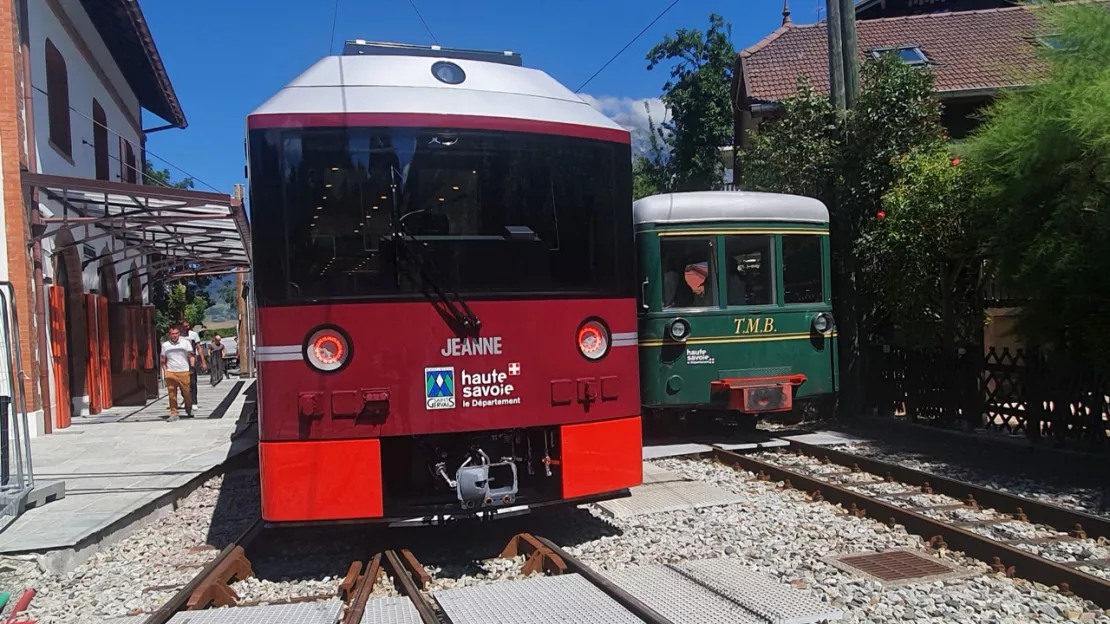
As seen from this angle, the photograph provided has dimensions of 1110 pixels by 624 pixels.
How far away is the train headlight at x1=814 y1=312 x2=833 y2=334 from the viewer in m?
9.86

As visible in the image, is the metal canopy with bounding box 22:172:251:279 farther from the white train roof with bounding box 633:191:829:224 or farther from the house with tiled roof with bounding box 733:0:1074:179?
the house with tiled roof with bounding box 733:0:1074:179

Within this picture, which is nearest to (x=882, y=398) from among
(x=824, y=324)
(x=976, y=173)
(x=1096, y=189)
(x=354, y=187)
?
(x=824, y=324)

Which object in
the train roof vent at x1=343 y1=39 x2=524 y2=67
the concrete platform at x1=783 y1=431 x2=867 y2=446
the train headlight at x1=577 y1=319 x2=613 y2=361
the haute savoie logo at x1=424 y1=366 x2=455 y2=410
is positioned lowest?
the concrete platform at x1=783 y1=431 x2=867 y2=446

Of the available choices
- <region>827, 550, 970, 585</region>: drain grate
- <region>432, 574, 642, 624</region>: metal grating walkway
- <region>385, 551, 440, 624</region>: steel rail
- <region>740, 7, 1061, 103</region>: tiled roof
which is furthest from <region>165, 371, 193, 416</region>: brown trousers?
<region>740, 7, 1061, 103</region>: tiled roof

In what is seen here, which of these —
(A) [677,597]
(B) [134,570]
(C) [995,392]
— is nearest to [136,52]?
(B) [134,570]

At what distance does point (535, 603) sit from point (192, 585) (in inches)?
75.7

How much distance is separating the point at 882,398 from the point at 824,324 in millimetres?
2270

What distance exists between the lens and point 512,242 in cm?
521

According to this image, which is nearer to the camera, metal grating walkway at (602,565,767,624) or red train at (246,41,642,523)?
metal grating walkway at (602,565,767,624)

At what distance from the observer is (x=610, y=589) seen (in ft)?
14.6

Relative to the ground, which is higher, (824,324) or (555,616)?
(824,324)

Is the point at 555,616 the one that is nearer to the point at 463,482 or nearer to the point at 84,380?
the point at 463,482

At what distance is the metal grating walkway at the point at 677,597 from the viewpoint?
4.14 m

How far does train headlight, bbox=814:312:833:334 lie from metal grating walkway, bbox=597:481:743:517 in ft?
10.3
